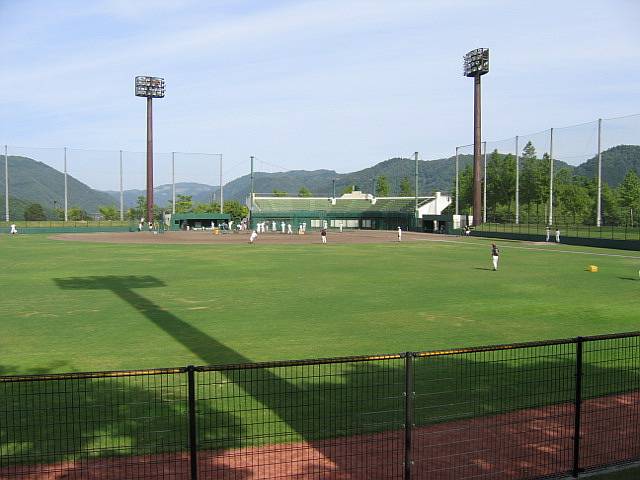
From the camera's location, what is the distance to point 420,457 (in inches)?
263

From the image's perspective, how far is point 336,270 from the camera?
1142 inches

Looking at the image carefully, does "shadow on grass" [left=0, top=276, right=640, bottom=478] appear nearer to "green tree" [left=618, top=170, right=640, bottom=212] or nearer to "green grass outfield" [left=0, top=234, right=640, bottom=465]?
"green grass outfield" [left=0, top=234, right=640, bottom=465]

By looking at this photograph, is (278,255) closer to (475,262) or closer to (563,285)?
(475,262)

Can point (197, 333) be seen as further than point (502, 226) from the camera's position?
No

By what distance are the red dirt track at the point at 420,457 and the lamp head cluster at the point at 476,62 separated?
247 feet

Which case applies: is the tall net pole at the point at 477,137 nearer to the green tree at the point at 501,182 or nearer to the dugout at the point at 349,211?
the dugout at the point at 349,211

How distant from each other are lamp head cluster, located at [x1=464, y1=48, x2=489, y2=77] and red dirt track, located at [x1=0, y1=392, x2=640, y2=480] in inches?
2965

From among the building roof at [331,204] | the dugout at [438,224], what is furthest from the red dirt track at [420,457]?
the building roof at [331,204]

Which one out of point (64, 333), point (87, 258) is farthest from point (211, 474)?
point (87, 258)

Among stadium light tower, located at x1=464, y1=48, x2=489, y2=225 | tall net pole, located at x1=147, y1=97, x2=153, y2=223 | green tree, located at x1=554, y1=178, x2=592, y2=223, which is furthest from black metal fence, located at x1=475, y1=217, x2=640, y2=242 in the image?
tall net pole, located at x1=147, y1=97, x2=153, y2=223

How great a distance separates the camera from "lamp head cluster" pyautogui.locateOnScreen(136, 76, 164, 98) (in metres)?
88.1

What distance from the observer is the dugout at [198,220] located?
8738cm

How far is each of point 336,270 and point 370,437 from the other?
71.1ft

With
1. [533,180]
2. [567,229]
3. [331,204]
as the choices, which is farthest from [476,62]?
[331,204]
